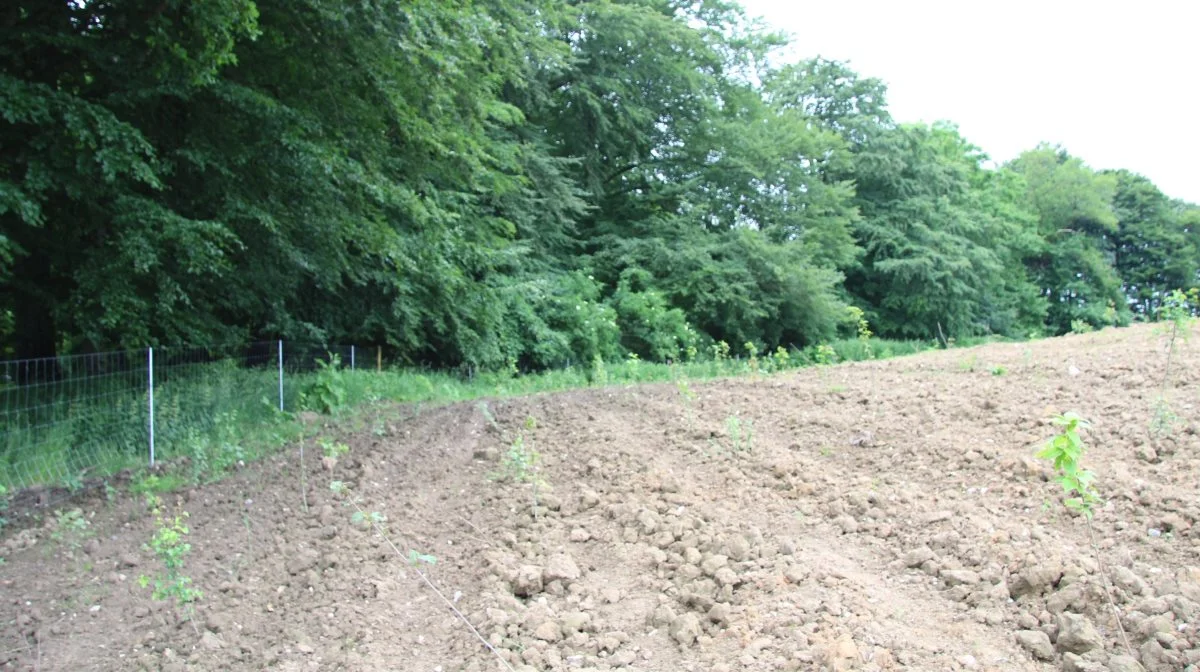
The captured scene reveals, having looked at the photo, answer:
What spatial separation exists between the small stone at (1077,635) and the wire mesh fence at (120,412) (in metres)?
5.73

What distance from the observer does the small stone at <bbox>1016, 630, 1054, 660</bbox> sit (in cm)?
340

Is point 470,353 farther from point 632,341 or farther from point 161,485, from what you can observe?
point 161,485

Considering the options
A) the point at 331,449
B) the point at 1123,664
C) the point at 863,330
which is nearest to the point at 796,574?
the point at 1123,664

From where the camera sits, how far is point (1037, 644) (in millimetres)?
3418

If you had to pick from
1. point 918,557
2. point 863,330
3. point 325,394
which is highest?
point 863,330

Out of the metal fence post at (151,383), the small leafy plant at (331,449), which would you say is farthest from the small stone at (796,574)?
the metal fence post at (151,383)

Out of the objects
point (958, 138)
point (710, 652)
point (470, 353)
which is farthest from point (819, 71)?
point (710, 652)

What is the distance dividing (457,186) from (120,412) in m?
7.44

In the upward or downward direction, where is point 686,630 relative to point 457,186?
downward

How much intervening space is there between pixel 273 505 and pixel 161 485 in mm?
1143

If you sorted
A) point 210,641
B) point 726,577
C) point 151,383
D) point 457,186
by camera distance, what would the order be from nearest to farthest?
point 210,641 < point 726,577 < point 151,383 < point 457,186

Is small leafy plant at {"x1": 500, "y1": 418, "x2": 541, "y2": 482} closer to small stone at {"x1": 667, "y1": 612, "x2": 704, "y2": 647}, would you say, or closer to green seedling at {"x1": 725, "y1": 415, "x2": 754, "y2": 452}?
green seedling at {"x1": 725, "y1": 415, "x2": 754, "y2": 452}

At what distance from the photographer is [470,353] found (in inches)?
543

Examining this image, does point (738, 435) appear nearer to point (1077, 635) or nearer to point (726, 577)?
point (726, 577)
